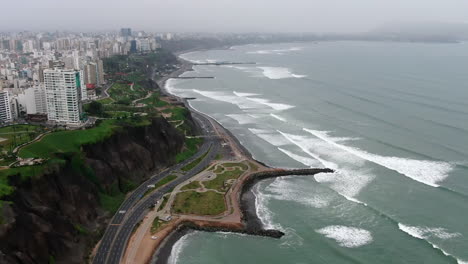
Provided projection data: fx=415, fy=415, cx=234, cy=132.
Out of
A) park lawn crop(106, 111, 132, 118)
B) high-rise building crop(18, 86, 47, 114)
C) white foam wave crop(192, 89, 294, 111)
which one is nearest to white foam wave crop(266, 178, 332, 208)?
park lawn crop(106, 111, 132, 118)

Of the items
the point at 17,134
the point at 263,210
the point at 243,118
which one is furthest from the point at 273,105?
the point at 17,134

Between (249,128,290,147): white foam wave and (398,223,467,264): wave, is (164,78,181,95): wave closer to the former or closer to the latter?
(249,128,290,147): white foam wave

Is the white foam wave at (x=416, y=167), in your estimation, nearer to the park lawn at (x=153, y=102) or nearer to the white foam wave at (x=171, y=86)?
the park lawn at (x=153, y=102)

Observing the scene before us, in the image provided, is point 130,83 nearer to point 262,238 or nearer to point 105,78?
point 105,78

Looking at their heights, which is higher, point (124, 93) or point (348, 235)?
point (124, 93)

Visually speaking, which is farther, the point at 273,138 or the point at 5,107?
the point at 273,138

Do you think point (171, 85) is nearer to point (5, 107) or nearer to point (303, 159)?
point (5, 107)
